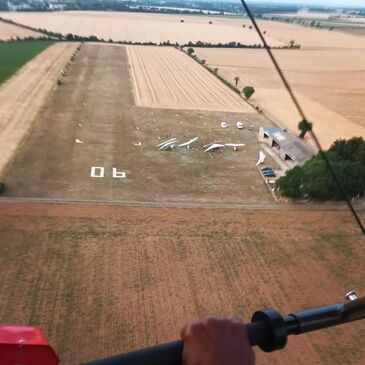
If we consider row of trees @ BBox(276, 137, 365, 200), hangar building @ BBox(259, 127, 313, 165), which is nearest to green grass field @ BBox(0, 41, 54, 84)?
hangar building @ BBox(259, 127, 313, 165)

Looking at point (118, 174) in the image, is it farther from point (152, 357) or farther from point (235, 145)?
point (152, 357)

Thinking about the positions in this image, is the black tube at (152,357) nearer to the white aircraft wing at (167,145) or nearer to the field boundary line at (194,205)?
the field boundary line at (194,205)

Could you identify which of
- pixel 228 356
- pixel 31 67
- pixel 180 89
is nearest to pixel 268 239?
pixel 228 356

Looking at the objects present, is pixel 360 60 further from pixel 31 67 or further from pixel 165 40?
pixel 31 67

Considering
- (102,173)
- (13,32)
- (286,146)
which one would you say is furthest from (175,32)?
(102,173)

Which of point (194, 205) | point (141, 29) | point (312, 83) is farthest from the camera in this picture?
point (141, 29)
